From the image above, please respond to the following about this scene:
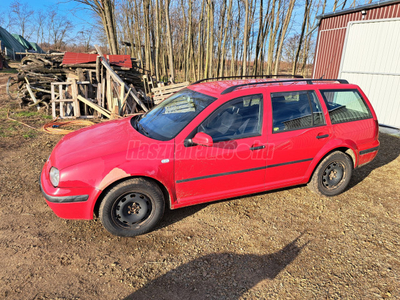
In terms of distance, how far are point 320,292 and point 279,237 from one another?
2.76 ft

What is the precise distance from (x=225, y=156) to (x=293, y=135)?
1.07 meters

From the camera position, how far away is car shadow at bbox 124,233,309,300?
8.29ft

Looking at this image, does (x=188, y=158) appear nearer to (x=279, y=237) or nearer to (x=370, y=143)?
(x=279, y=237)

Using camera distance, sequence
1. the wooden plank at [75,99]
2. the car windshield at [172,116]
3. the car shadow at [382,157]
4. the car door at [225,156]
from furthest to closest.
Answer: the wooden plank at [75,99], the car shadow at [382,157], the car windshield at [172,116], the car door at [225,156]

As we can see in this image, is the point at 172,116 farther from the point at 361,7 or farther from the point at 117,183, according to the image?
the point at 361,7

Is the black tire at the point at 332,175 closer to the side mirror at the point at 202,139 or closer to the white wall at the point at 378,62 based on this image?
the side mirror at the point at 202,139

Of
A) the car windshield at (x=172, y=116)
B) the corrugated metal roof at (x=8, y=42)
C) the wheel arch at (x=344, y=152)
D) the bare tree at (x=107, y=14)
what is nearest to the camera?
the car windshield at (x=172, y=116)

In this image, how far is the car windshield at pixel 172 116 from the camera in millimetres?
3425

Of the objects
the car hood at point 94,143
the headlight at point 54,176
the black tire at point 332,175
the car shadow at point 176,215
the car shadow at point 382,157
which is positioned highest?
the car hood at point 94,143

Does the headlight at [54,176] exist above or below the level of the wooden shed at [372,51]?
below

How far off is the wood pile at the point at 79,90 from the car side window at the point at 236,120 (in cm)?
652

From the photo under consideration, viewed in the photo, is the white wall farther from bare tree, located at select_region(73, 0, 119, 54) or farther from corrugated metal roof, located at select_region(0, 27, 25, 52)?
corrugated metal roof, located at select_region(0, 27, 25, 52)

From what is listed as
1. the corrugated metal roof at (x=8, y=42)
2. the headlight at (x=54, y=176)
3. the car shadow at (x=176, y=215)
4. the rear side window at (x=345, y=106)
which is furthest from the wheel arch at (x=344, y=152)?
the corrugated metal roof at (x=8, y=42)

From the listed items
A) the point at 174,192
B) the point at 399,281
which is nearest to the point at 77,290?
the point at 174,192
